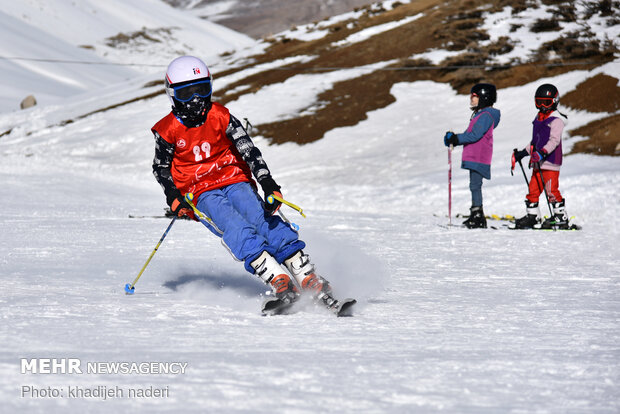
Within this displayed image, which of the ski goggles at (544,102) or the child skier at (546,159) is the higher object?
the ski goggles at (544,102)

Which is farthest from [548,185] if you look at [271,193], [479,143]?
[271,193]

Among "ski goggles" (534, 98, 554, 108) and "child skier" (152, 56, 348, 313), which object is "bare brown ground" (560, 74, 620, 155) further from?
"child skier" (152, 56, 348, 313)

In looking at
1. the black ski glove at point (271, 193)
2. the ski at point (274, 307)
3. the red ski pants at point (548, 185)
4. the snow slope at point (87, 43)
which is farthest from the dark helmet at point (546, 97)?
the snow slope at point (87, 43)

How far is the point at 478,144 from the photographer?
1078 cm

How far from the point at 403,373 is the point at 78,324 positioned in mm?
1981

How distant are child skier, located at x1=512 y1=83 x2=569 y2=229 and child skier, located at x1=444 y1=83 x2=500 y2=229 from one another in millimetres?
507

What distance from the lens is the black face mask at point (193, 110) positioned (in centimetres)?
514

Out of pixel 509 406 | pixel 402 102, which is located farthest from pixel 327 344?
pixel 402 102

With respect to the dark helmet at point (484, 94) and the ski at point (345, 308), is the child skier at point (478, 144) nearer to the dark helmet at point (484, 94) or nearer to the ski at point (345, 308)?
the dark helmet at point (484, 94)

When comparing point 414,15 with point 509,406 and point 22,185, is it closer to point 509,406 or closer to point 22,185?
point 22,185

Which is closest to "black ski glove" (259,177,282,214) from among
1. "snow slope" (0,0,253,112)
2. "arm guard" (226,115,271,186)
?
"arm guard" (226,115,271,186)

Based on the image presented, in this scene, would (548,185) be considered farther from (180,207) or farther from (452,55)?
(452,55)

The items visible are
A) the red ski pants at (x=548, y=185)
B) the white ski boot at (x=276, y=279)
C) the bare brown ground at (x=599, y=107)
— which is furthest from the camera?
the bare brown ground at (x=599, y=107)

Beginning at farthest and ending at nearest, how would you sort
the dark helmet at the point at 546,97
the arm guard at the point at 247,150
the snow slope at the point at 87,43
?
the snow slope at the point at 87,43 < the dark helmet at the point at 546,97 < the arm guard at the point at 247,150
